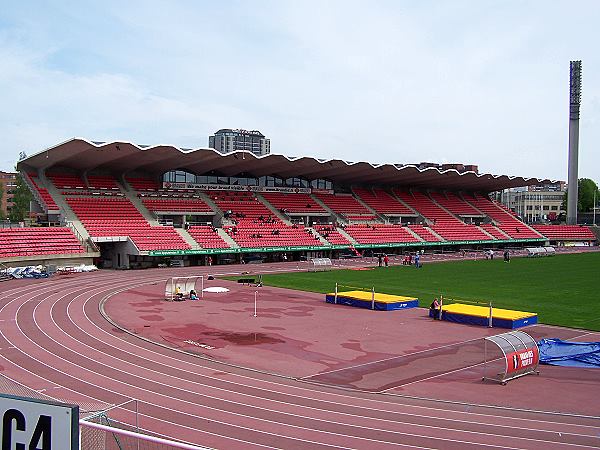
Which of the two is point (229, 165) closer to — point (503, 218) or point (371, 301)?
point (371, 301)

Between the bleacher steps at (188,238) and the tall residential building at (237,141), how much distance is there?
390 feet

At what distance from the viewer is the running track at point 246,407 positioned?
39.1 feet

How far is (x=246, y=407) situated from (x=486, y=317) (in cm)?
1421

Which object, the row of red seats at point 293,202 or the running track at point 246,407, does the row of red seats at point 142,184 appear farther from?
the running track at point 246,407

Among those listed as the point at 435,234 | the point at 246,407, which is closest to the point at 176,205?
the point at 435,234

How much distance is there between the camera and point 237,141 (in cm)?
18512

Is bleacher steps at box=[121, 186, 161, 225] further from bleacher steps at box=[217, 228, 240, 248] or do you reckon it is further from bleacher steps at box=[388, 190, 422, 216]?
bleacher steps at box=[388, 190, 422, 216]

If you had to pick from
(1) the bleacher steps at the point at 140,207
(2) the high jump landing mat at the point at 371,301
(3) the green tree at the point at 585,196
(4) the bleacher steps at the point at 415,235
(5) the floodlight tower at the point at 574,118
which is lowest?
(2) the high jump landing mat at the point at 371,301

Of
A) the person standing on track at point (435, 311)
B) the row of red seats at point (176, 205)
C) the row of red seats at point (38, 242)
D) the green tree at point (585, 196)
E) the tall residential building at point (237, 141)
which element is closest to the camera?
the person standing on track at point (435, 311)

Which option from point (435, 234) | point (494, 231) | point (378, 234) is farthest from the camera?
point (494, 231)

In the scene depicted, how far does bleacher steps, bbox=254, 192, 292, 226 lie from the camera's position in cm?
6556

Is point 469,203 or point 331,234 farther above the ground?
point 469,203

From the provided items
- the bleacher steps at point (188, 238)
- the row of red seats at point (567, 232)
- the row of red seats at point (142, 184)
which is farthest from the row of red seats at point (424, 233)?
the row of red seats at point (142, 184)

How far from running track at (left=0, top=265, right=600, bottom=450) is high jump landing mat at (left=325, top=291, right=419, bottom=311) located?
39.7 feet
